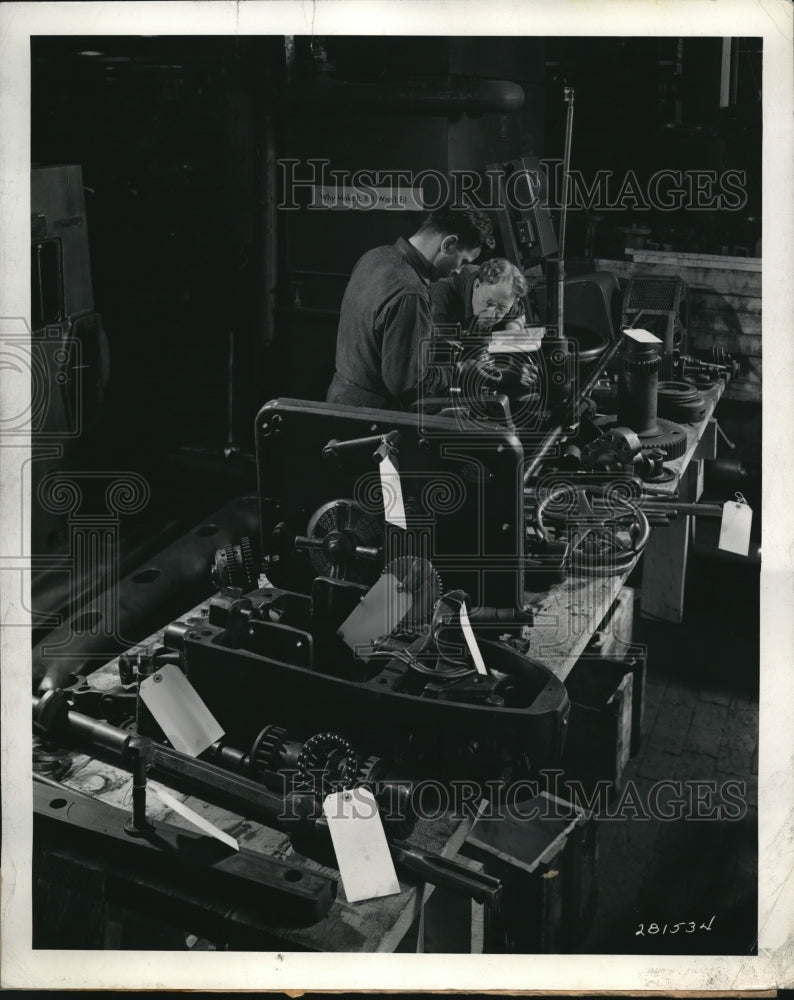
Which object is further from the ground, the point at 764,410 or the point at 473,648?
the point at 764,410

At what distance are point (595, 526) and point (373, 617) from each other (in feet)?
3.03

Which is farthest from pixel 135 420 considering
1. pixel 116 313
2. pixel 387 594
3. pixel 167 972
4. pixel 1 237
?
pixel 167 972

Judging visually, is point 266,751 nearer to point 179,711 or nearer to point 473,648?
point 179,711

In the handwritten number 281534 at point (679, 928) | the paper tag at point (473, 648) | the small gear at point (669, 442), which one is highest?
the small gear at point (669, 442)

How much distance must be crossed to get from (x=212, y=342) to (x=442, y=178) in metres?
0.99

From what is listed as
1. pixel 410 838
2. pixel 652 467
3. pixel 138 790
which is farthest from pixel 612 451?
pixel 138 790

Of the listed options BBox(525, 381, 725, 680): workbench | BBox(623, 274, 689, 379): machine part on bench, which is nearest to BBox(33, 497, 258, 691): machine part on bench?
BBox(525, 381, 725, 680): workbench

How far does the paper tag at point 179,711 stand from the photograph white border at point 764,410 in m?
0.26

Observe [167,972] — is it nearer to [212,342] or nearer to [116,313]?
[116,313]

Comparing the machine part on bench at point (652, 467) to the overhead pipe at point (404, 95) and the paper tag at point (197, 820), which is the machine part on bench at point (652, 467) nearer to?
the overhead pipe at point (404, 95)

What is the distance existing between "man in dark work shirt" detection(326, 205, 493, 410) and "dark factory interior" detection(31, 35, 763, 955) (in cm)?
9

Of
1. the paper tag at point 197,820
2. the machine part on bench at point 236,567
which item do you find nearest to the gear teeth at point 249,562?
the machine part on bench at point 236,567

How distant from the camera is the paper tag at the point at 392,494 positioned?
2.05 m

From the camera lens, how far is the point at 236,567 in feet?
7.20
